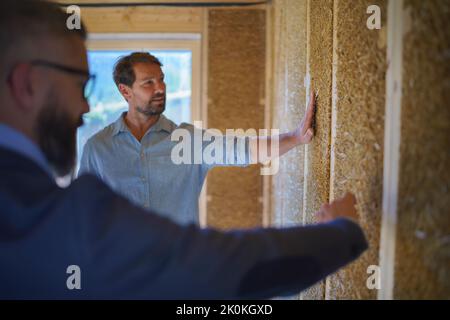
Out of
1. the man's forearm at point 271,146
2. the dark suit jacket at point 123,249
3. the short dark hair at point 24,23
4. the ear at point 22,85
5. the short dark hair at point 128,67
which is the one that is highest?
the short dark hair at point 128,67

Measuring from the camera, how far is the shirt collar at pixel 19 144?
26.0 inches

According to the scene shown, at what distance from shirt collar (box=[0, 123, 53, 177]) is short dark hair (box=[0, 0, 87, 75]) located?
0.32 feet

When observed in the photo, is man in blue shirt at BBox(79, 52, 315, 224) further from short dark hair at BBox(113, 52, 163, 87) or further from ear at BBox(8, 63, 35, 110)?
ear at BBox(8, 63, 35, 110)

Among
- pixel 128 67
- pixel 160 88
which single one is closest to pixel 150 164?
pixel 160 88

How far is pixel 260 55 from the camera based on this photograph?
2.97 meters


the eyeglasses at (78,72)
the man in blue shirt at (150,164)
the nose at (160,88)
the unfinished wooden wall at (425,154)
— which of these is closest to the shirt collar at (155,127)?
the man in blue shirt at (150,164)

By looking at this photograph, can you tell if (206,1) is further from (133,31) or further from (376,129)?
(376,129)

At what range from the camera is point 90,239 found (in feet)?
1.97

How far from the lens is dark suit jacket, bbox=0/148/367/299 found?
600mm

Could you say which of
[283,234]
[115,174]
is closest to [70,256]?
[283,234]

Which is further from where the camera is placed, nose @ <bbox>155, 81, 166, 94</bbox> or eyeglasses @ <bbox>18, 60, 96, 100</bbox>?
nose @ <bbox>155, 81, 166, 94</bbox>

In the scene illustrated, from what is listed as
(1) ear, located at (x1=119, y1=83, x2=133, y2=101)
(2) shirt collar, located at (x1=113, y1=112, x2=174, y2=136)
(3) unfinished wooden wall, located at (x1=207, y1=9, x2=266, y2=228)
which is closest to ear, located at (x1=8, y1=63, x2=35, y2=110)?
(2) shirt collar, located at (x1=113, y1=112, x2=174, y2=136)

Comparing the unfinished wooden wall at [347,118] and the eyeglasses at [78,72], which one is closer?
the eyeglasses at [78,72]

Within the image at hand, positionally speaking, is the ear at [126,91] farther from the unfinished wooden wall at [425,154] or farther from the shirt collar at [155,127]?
the unfinished wooden wall at [425,154]
